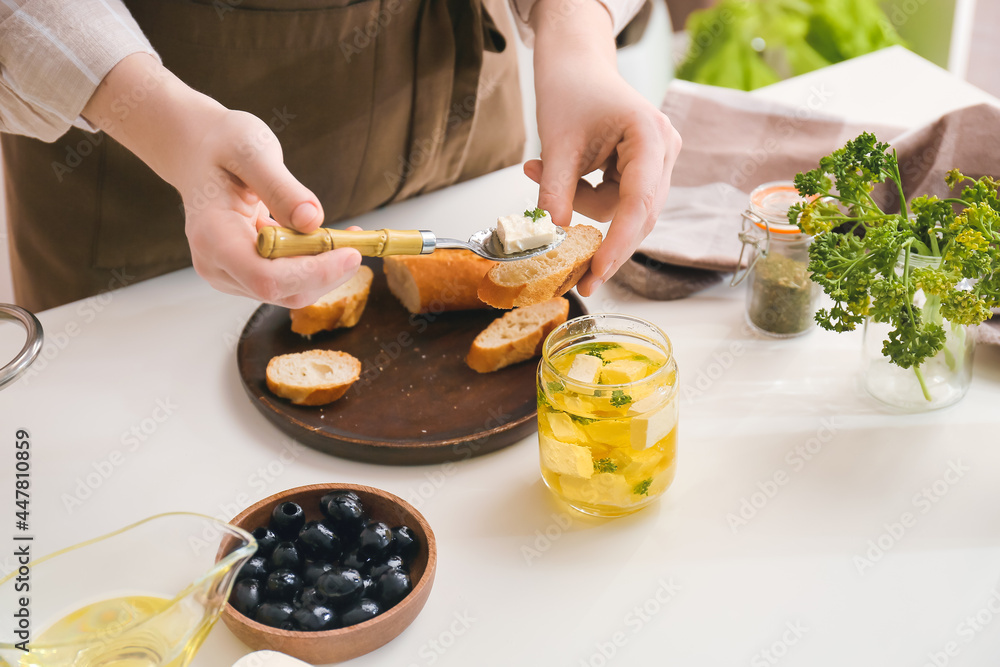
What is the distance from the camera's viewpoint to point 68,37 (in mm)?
1048

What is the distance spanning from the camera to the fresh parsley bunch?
1.01 metres

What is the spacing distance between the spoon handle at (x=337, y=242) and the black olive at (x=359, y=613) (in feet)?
1.29

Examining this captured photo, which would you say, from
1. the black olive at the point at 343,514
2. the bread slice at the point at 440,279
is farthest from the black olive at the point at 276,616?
the bread slice at the point at 440,279

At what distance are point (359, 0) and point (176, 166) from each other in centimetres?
51

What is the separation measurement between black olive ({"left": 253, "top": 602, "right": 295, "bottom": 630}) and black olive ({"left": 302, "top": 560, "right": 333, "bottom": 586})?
35mm

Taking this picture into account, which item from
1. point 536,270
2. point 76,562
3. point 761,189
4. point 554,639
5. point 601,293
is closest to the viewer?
point 76,562

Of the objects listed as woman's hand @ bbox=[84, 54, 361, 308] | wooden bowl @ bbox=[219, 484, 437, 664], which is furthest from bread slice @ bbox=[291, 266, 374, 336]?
wooden bowl @ bbox=[219, 484, 437, 664]

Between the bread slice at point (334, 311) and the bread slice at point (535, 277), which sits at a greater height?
the bread slice at point (535, 277)

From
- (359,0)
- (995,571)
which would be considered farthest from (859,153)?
(359,0)

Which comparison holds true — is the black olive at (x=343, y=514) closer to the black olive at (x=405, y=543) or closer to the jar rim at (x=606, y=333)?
the black olive at (x=405, y=543)

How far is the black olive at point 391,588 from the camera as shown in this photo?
2.88ft

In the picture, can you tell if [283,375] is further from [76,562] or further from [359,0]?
[359,0]

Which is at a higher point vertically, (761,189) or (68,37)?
(68,37)

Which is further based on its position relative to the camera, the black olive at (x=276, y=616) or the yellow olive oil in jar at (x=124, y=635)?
the black olive at (x=276, y=616)
